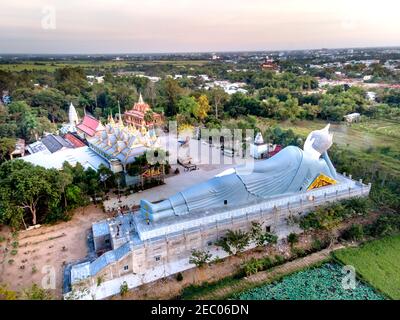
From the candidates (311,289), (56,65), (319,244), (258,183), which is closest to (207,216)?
(258,183)

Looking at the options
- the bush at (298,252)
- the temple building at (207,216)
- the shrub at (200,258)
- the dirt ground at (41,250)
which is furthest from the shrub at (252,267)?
the dirt ground at (41,250)

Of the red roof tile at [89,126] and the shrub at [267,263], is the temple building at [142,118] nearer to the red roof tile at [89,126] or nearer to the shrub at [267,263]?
the red roof tile at [89,126]

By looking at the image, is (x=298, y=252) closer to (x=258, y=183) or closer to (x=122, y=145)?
(x=258, y=183)

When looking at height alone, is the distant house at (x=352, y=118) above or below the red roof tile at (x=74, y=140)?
above
